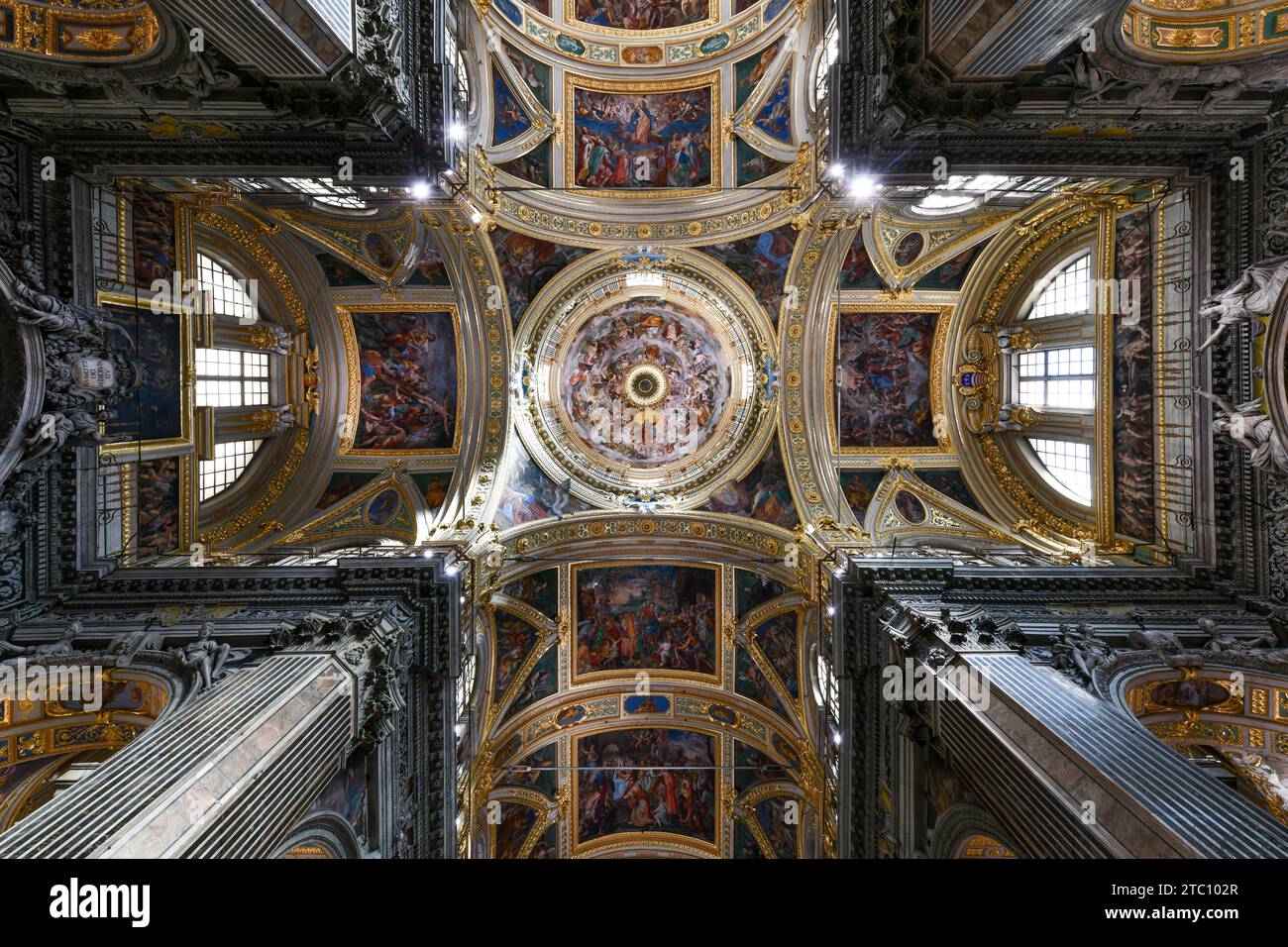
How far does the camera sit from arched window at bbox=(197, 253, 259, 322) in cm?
1519

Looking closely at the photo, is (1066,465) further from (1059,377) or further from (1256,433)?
(1256,433)

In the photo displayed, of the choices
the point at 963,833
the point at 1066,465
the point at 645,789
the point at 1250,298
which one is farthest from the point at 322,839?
the point at 1066,465

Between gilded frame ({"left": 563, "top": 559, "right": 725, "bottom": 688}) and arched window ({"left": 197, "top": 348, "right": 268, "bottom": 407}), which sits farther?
gilded frame ({"left": 563, "top": 559, "right": 725, "bottom": 688})

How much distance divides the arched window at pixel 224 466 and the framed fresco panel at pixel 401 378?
2.52 m

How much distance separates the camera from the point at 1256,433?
10062 mm

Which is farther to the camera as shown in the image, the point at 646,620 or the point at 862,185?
the point at 646,620

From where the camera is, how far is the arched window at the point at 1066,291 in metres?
14.9

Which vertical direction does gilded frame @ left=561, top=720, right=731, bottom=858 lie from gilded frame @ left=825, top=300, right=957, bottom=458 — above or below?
below

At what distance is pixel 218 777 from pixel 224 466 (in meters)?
12.5

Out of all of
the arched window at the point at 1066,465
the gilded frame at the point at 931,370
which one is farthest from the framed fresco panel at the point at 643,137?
the arched window at the point at 1066,465

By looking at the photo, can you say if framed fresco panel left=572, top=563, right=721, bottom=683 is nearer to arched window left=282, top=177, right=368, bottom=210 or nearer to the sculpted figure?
the sculpted figure

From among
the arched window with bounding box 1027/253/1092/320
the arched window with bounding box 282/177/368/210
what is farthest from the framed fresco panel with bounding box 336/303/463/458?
the arched window with bounding box 1027/253/1092/320

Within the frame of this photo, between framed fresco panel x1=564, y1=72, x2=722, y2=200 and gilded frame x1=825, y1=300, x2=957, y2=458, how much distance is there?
19.0 ft
